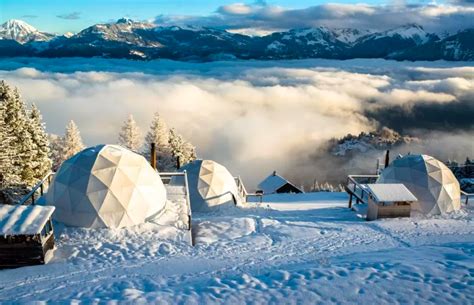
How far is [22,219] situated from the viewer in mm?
14203

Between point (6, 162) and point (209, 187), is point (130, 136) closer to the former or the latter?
point (6, 162)

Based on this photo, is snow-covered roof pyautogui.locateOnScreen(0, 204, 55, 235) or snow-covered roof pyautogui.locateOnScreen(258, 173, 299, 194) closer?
snow-covered roof pyautogui.locateOnScreen(0, 204, 55, 235)

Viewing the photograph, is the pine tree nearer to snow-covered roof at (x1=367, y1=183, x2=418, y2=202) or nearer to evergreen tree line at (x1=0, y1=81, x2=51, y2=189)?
evergreen tree line at (x1=0, y1=81, x2=51, y2=189)

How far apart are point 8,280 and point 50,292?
2.08m

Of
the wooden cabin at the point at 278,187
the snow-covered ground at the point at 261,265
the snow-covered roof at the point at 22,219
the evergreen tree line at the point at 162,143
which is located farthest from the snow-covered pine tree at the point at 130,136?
the snow-covered roof at the point at 22,219

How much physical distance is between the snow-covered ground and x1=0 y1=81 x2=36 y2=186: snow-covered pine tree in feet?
65.0

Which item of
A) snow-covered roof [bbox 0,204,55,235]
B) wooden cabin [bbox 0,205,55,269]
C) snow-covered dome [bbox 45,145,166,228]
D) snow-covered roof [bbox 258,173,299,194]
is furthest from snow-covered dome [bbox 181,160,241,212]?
snow-covered roof [bbox 258,173,299,194]

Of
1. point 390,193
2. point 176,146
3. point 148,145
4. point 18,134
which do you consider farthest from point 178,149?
point 390,193

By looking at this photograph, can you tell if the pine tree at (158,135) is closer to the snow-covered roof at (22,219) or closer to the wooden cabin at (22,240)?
the snow-covered roof at (22,219)

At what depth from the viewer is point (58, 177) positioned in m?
18.8

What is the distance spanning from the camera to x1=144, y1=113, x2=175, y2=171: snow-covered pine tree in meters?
59.2

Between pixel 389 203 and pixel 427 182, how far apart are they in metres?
5.05

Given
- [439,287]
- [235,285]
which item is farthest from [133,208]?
[439,287]

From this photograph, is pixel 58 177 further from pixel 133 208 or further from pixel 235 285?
pixel 235 285
